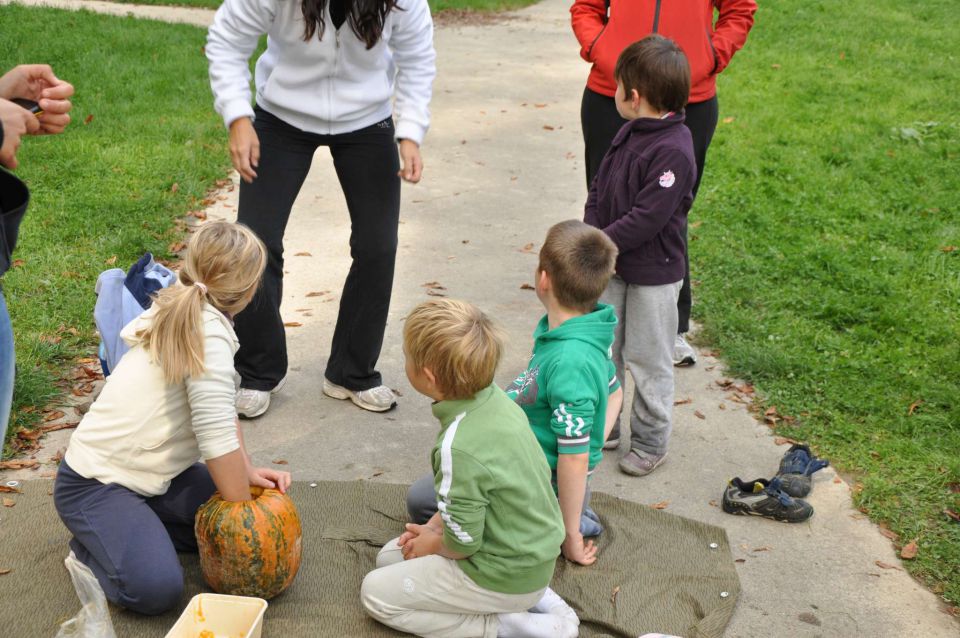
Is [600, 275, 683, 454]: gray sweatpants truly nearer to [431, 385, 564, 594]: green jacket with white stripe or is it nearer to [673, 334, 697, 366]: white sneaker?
[673, 334, 697, 366]: white sneaker

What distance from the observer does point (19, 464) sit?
399 centimetres

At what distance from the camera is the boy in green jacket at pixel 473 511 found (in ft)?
9.46

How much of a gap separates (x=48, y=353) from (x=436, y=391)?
104 inches

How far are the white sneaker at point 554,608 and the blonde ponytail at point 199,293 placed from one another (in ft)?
4.23

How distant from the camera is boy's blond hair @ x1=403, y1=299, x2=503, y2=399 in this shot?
2.89 meters

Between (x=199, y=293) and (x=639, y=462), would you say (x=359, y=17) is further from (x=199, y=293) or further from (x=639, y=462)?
(x=639, y=462)

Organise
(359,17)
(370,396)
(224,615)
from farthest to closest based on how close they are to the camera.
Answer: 1. (370,396)
2. (359,17)
3. (224,615)

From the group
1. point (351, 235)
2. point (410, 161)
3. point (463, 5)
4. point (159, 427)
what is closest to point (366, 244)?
point (351, 235)

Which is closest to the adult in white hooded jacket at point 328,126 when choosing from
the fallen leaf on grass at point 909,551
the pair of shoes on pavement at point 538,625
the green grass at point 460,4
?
the pair of shoes on pavement at point 538,625

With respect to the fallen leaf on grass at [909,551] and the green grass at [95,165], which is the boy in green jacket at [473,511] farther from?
the green grass at [95,165]


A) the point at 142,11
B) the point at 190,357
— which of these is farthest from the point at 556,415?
the point at 142,11

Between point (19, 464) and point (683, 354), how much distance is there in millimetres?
3090

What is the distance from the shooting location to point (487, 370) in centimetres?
292

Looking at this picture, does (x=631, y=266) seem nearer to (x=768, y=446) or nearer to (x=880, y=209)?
(x=768, y=446)
